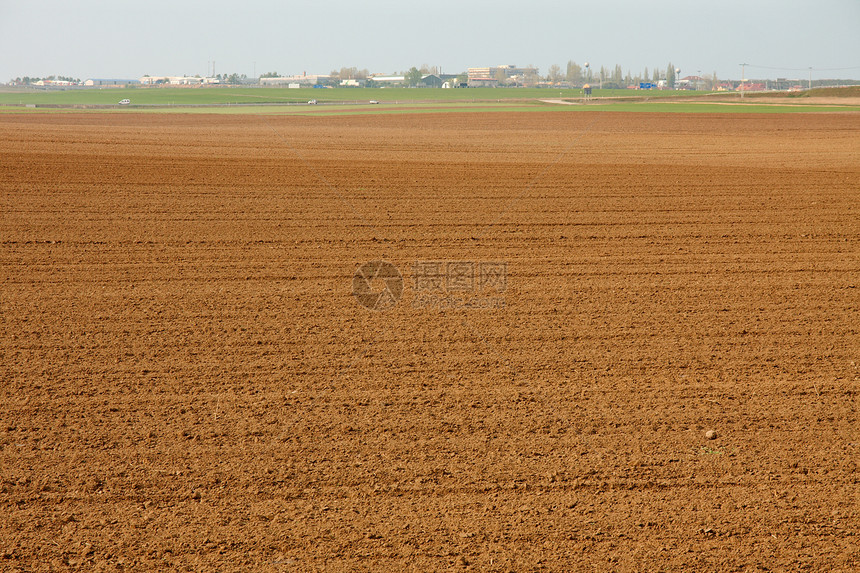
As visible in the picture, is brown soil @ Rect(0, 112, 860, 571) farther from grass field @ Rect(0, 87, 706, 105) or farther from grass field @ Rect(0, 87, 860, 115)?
grass field @ Rect(0, 87, 706, 105)

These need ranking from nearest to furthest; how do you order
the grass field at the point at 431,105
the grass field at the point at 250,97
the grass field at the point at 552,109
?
1. the grass field at the point at 552,109
2. the grass field at the point at 431,105
3. the grass field at the point at 250,97

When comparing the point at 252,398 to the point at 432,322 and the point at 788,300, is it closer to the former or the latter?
the point at 432,322

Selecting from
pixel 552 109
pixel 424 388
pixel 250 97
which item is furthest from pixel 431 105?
pixel 424 388

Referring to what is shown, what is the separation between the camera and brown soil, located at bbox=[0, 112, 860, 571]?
399 centimetres

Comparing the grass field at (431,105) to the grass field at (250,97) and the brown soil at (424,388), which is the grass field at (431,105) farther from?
the brown soil at (424,388)

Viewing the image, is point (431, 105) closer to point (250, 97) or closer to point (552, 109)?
point (552, 109)

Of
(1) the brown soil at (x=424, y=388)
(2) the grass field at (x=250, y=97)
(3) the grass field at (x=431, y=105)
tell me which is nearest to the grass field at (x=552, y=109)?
(3) the grass field at (x=431, y=105)

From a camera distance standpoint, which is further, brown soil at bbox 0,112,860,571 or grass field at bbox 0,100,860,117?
grass field at bbox 0,100,860,117

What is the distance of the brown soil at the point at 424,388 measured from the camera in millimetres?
3994

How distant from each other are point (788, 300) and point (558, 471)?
4.88 metres

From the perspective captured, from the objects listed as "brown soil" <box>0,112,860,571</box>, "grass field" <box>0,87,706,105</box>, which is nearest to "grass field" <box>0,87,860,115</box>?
"grass field" <box>0,87,706,105</box>

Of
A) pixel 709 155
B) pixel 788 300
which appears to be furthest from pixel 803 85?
pixel 788 300

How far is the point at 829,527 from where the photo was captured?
160 inches

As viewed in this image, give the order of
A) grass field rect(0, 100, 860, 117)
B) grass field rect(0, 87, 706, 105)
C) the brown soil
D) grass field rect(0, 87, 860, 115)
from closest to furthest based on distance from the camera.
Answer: the brown soil
grass field rect(0, 100, 860, 117)
grass field rect(0, 87, 860, 115)
grass field rect(0, 87, 706, 105)
